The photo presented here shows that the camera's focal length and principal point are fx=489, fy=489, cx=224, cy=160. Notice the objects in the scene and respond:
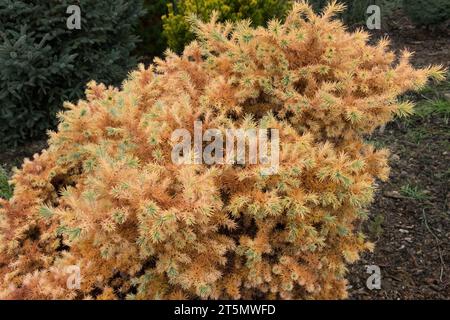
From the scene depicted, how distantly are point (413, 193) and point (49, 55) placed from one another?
3216mm

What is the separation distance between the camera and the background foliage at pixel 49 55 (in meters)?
4.14

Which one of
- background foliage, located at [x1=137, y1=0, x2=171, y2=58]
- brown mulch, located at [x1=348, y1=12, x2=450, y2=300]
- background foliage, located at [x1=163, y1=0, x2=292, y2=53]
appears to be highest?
background foliage, located at [x1=137, y1=0, x2=171, y2=58]

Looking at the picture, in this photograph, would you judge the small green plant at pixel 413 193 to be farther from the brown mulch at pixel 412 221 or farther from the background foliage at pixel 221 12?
the background foliage at pixel 221 12

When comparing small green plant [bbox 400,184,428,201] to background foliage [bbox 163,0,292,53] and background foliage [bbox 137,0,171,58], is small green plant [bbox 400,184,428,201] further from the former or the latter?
background foliage [bbox 137,0,171,58]

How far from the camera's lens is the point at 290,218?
6.98ft

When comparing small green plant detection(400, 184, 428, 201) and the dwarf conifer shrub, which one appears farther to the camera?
small green plant detection(400, 184, 428, 201)

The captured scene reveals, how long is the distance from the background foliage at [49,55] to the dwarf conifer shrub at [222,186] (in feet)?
5.23

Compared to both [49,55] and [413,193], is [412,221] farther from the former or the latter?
[49,55]

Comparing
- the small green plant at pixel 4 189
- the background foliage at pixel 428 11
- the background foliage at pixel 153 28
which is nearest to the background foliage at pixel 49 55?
the background foliage at pixel 153 28

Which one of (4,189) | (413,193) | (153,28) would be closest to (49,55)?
(4,189)

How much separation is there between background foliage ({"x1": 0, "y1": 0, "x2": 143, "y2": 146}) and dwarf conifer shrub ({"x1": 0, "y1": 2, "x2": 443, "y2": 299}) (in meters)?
1.59

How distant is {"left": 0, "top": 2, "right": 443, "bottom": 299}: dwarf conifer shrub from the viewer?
2.01 meters

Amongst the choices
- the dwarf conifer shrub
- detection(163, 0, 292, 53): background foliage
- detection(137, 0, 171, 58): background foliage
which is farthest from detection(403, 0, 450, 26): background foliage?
the dwarf conifer shrub
